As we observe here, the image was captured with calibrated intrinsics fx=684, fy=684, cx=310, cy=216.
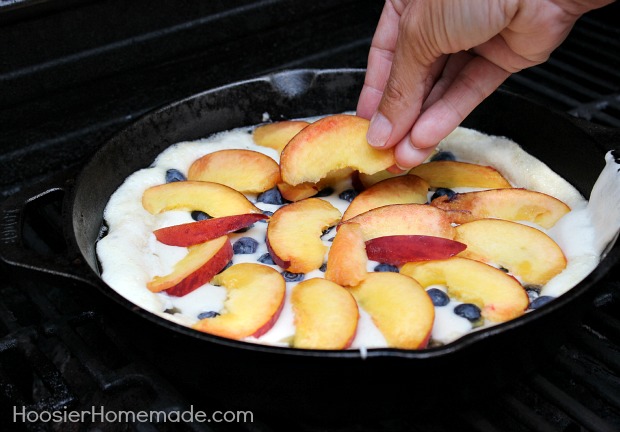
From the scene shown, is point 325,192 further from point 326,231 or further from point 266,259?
point 266,259

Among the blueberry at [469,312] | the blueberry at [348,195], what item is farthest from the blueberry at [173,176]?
the blueberry at [469,312]

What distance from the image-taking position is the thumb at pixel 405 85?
1522 mm

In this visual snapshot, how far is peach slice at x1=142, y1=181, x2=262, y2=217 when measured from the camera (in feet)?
5.77

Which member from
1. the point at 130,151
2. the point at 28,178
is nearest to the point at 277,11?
the point at 130,151

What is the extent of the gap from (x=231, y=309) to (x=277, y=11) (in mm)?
1485

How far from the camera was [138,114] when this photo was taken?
2.40 metres

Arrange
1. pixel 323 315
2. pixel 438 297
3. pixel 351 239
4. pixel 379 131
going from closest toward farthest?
pixel 323 315, pixel 438 297, pixel 351 239, pixel 379 131

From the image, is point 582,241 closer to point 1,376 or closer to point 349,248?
point 349,248

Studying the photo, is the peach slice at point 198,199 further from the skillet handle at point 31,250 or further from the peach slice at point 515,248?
the peach slice at point 515,248

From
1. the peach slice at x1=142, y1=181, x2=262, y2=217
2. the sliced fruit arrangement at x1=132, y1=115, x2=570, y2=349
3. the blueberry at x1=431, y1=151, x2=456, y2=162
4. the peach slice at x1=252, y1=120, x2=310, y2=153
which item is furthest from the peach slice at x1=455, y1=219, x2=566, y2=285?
the peach slice at x1=252, y1=120, x2=310, y2=153

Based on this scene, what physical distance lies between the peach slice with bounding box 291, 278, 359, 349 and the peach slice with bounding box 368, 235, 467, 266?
173mm

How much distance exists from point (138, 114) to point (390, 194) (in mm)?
1053

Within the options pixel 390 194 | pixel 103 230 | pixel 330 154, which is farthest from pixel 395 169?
pixel 103 230

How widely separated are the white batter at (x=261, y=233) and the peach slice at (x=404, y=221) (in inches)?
3.7
